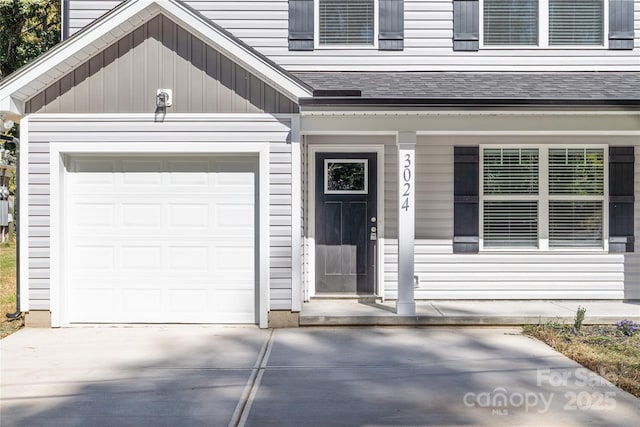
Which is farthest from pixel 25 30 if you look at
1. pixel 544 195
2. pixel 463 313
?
pixel 463 313

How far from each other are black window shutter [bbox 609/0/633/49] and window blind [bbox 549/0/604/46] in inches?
5.2

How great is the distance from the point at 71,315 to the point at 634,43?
8.74 meters

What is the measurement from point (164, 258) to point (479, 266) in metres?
4.41

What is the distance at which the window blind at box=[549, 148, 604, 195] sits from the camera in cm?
776

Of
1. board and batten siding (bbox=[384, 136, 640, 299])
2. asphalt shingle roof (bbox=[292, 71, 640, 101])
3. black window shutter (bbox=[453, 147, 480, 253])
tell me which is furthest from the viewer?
board and batten siding (bbox=[384, 136, 640, 299])

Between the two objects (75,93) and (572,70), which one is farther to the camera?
(572,70)

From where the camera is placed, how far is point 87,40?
20.2 feet

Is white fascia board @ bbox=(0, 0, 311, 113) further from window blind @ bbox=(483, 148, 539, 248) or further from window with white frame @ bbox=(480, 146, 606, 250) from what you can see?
window with white frame @ bbox=(480, 146, 606, 250)

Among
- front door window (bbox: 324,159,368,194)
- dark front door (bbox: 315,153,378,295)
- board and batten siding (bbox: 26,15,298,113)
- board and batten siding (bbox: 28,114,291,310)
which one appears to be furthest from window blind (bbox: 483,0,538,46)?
board and batten siding (bbox: 28,114,291,310)

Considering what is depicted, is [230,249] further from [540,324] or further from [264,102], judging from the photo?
[540,324]

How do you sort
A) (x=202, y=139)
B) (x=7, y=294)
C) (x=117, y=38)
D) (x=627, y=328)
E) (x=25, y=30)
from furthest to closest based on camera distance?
(x=25, y=30) → (x=7, y=294) → (x=202, y=139) → (x=117, y=38) → (x=627, y=328)

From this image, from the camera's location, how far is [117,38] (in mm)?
6406

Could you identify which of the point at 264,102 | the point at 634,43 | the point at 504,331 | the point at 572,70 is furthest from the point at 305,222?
the point at 634,43

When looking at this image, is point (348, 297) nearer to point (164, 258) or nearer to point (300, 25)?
point (164, 258)
